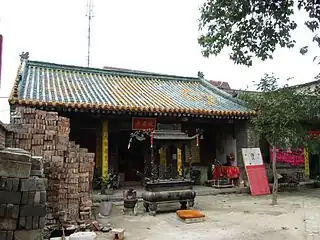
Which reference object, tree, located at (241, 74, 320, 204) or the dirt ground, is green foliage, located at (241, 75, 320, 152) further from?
the dirt ground

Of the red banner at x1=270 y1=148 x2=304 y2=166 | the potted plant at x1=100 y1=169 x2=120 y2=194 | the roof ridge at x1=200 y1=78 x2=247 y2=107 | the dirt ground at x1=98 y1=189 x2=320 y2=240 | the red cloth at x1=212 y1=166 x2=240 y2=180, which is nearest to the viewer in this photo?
the dirt ground at x1=98 y1=189 x2=320 y2=240

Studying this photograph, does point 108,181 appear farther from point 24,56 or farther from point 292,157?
point 292,157

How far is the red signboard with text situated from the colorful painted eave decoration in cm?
148

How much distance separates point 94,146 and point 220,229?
6952 mm

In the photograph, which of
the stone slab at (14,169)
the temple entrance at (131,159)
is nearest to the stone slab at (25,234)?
the stone slab at (14,169)

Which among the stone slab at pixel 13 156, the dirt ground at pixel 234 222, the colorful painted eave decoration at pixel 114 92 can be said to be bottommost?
the dirt ground at pixel 234 222

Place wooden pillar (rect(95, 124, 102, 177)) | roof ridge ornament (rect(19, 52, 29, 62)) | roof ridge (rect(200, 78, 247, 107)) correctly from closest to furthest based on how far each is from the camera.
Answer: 1. wooden pillar (rect(95, 124, 102, 177))
2. roof ridge (rect(200, 78, 247, 107))
3. roof ridge ornament (rect(19, 52, 29, 62))

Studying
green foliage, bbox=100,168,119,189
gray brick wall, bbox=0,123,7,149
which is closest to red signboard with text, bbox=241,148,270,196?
green foliage, bbox=100,168,119,189

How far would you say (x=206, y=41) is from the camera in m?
4.63

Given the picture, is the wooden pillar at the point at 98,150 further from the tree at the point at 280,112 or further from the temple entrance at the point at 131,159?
the tree at the point at 280,112

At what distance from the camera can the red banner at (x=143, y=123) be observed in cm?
1127

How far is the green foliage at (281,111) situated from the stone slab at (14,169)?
746 cm

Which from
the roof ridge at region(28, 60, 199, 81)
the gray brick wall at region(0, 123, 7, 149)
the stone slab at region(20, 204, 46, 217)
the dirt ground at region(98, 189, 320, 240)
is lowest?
the dirt ground at region(98, 189, 320, 240)

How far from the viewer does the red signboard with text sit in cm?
1167
